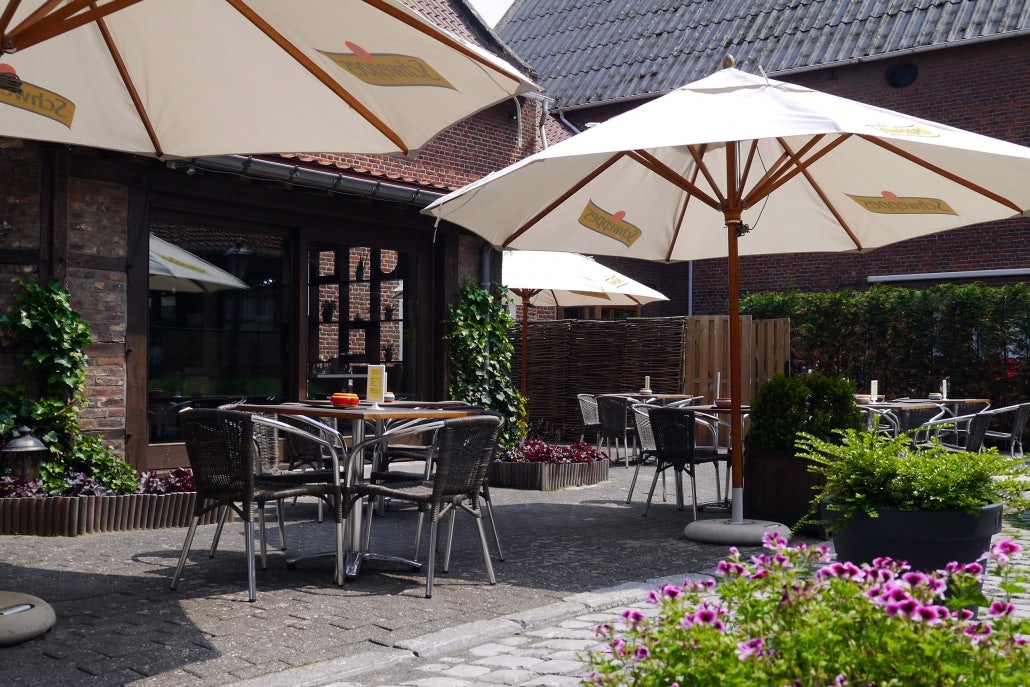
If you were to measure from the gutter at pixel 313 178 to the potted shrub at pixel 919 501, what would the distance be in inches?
223

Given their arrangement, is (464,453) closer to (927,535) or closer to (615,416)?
(927,535)

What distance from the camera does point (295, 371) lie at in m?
9.91

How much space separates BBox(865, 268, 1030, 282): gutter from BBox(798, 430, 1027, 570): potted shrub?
48.9ft

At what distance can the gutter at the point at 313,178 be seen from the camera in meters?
8.49

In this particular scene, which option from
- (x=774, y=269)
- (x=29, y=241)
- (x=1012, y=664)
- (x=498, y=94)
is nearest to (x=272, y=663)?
(x=498, y=94)

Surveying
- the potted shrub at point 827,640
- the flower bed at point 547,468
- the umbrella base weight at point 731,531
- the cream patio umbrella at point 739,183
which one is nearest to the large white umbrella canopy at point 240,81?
the cream patio umbrella at point 739,183

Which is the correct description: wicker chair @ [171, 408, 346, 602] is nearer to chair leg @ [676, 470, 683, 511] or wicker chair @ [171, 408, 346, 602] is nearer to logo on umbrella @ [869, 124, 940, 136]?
logo on umbrella @ [869, 124, 940, 136]

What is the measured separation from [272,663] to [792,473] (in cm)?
438

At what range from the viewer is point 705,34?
22.5 meters

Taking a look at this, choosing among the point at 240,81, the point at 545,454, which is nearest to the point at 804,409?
the point at 545,454

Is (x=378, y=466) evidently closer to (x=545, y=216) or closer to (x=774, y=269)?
(x=545, y=216)

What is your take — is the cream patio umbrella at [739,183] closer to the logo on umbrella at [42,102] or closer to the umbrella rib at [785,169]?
the umbrella rib at [785,169]

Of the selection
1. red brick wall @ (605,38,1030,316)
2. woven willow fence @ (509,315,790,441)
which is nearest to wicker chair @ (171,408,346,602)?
woven willow fence @ (509,315,790,441)

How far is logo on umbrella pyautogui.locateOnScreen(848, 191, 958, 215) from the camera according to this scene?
7.33 metres
